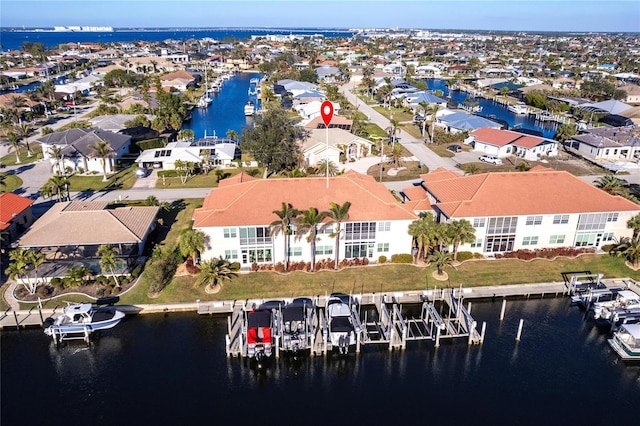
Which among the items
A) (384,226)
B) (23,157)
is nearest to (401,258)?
(384,226)

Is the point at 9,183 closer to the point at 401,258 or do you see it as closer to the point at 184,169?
the point at 184,169

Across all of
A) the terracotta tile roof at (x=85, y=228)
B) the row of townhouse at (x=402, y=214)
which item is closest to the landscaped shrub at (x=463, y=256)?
the row of townhouse at (x=402, y=214)

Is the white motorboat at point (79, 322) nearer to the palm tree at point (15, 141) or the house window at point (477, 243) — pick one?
the house window at point (477, 243)

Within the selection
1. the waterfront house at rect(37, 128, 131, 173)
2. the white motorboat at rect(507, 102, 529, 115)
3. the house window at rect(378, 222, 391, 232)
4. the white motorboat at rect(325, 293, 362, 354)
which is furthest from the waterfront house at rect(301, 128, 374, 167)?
the white motorboat at rect(507, 102, 529, 115)

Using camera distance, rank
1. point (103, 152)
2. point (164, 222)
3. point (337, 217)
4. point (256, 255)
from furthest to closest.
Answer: point (103, 152) → point (164, 222) → point (256, 255) → point (337, 217)

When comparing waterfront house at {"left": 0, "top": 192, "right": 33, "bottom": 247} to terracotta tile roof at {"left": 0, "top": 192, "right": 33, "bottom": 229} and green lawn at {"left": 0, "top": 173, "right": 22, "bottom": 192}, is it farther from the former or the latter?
green lawn at {"left": 0, "top": 173, "right": 22, "bottom": 192}

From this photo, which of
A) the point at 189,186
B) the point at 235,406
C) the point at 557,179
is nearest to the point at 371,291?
the point at 235,406
